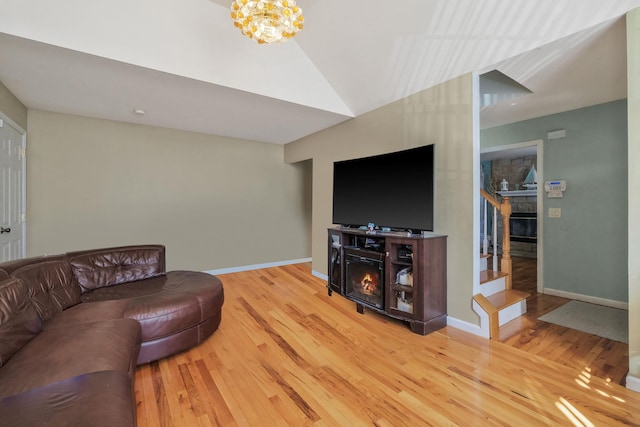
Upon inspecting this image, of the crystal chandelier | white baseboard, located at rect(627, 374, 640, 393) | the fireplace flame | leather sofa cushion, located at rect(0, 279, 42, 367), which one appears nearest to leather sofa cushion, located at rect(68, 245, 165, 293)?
leather sofa cushion, located at rect(0, 279, 42, 367)

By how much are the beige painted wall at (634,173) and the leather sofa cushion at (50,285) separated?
387cm

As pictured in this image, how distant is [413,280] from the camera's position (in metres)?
2.49

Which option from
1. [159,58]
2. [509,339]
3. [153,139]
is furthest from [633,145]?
[153,139]

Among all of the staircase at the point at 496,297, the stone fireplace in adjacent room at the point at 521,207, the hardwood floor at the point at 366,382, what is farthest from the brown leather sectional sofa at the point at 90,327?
the stone fireplace in adjacent room at the point at 521,207

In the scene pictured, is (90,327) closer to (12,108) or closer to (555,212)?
(12,108)

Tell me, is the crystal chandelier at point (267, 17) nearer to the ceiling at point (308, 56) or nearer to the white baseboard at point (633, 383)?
the ceiling at point (308, 56)

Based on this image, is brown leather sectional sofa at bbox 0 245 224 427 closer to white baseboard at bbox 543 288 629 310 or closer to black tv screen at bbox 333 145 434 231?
black tv screen at bbox 333 145 434 231

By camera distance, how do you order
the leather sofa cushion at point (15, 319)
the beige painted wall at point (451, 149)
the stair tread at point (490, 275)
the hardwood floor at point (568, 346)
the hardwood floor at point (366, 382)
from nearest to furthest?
the leather sofa cushion at point (15, 319)
the hardwood floor at point (366, 382)
the hardwood floor at point (568, 346)
the beige painted wall at point (451, 149)
the stair tread at point (490, 275)

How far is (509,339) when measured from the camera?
7.76 feet

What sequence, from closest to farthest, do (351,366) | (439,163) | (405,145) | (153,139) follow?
(351,366) → (439,163) → (405,145) → (153,139)

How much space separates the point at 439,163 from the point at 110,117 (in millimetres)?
4322

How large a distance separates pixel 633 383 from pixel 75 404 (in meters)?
3.02

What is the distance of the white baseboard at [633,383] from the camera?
1.69m

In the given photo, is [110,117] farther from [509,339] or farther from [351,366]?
[509,339]
